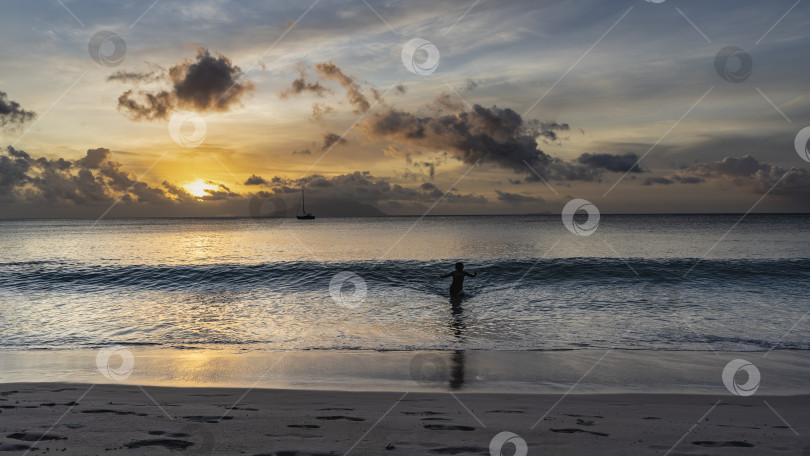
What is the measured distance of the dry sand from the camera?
589 cm

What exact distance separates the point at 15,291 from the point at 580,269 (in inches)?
1281

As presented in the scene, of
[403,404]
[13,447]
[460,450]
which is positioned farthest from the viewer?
[403,404]

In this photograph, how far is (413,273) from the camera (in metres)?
30.8

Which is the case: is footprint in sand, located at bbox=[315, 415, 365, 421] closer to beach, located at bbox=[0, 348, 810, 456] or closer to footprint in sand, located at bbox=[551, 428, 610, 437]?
beach, located at bbox=[0, 348, 810, 456]

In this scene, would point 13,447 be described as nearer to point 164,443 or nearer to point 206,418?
point 164,443

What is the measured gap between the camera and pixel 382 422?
676 centimetres

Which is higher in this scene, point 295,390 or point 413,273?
point 413,273

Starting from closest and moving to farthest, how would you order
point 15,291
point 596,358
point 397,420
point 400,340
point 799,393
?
point 397,420 → point 799,393 → point 596,358 → point 400,340 → point 15,291

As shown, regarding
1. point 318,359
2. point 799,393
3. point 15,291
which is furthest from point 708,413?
point 15,291

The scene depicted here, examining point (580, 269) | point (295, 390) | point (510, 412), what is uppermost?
point (580, 269)

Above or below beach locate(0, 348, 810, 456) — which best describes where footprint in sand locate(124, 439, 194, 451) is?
below

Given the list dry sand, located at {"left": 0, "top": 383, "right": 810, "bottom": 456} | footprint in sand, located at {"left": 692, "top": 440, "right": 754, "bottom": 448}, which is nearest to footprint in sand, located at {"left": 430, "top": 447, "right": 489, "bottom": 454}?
dry sand, located at {"left": 0, "top": 383, "right": 810, "bottom": 456}

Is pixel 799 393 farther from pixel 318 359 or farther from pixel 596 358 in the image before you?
pixel 318 359

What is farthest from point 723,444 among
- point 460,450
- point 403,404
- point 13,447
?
point 13,447
